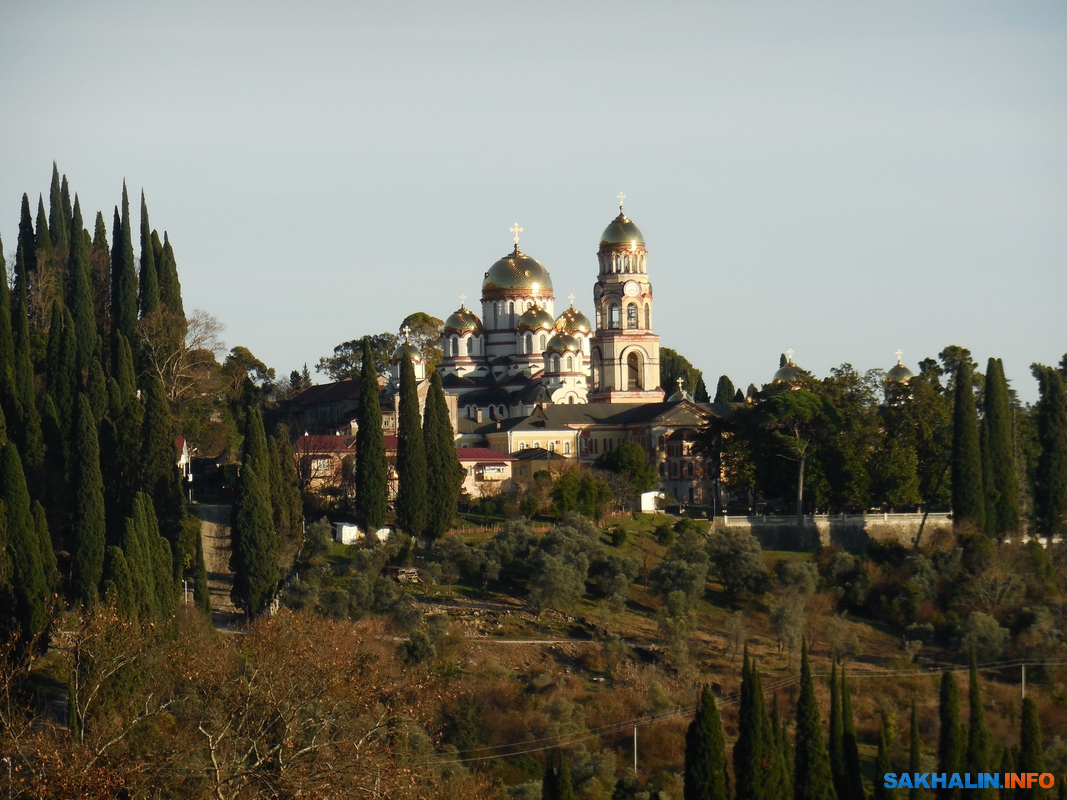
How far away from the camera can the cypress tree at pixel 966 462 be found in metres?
58.9

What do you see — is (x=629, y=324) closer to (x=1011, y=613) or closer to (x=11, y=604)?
(x=1011, y=613)

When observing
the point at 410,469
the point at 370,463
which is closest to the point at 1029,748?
the point at 410,469

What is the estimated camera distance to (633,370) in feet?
289

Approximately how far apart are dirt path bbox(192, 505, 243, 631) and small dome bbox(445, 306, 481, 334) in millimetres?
35829

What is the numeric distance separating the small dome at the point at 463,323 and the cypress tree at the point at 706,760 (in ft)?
192

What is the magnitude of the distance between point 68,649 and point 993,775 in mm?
21319

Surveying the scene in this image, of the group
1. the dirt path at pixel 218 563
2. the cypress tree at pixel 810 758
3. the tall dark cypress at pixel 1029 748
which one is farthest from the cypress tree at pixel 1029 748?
the dirt path at pixel 218 563

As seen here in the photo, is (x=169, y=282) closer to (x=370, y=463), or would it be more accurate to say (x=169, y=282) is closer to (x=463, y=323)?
(x=370, y=463)

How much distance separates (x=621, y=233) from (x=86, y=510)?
157ft

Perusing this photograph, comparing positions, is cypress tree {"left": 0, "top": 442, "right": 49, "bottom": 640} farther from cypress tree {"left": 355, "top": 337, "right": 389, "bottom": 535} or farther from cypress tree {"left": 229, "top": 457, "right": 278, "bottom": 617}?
cypress tree {"left": 355, "top": 337, "right": 389, "bottom": 535}

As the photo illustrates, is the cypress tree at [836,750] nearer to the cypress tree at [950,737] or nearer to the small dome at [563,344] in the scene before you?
the cypress tree at [950,737]

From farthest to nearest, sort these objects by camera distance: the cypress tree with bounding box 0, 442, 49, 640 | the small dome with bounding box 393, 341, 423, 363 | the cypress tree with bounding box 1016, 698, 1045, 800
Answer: the small dome with bounding box 393, 341, 423, 363
the cypress tree with bounding box 0, 442, 49, 640
the cypress tree with bounding box 1016, 698, 1045, 800

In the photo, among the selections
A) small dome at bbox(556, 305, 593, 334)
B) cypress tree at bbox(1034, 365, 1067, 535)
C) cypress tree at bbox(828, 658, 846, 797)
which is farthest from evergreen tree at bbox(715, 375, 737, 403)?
cypress tree at bbox(828, 658, 846, 797)

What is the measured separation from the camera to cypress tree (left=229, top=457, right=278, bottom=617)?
4750 centimetres
